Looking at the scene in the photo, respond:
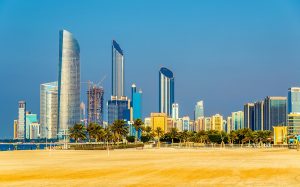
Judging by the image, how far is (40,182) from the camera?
40906mm

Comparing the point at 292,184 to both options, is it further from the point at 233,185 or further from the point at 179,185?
the point at 179,185

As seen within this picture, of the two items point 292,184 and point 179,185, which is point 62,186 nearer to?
point 179,185

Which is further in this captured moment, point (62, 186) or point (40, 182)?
point (40, 182)

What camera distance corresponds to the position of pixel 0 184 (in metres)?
39.6

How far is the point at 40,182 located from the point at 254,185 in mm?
15223

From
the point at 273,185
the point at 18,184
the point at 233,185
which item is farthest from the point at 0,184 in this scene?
the point at 273,185

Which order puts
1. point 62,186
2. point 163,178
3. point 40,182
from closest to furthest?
point 62,186
point 40,182
point 163,178

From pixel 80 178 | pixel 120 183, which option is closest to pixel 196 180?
pixel 120 183

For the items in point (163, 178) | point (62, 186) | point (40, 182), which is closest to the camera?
point (62, 186)

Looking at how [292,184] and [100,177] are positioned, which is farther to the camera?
[100,177]

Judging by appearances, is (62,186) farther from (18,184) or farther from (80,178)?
(80,178)

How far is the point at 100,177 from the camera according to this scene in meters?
44.8

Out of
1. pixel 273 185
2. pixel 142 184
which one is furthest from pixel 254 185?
pixel 142 184

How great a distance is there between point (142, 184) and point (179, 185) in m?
2.58
